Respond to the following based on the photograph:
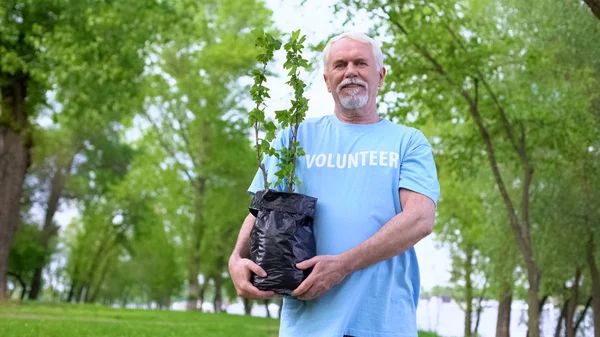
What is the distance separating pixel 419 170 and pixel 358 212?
0.28m

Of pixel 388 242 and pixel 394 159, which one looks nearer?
pixel 388 242

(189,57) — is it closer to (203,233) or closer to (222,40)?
(222,40)

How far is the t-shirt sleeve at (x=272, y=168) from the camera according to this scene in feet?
9.27

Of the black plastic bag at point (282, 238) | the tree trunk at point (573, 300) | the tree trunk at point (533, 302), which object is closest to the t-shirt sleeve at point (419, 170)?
the black plastic bag at point (282, 238)

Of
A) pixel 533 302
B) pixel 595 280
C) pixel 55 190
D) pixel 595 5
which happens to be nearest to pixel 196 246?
pixel 55 190

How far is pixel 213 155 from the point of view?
33531 mm

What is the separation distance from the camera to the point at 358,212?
8.75 feet

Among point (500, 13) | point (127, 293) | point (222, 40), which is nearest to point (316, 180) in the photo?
point (500, 13)

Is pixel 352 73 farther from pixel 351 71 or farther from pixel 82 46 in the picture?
pixel 82 46

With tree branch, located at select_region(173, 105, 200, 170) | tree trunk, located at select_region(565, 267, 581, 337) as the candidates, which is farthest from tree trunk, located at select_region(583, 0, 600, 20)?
tree branch, located at select_region(173, 105, 200, 170)

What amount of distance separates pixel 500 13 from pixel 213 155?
16318 mm

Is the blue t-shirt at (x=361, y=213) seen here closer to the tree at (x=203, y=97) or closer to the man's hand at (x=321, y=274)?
the man's hand at (x=321, y=274)

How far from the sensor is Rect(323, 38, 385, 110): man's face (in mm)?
2814

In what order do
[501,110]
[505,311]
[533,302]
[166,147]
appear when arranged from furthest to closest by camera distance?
[166,147] → [505,311] → [533,302] → [501,110]
